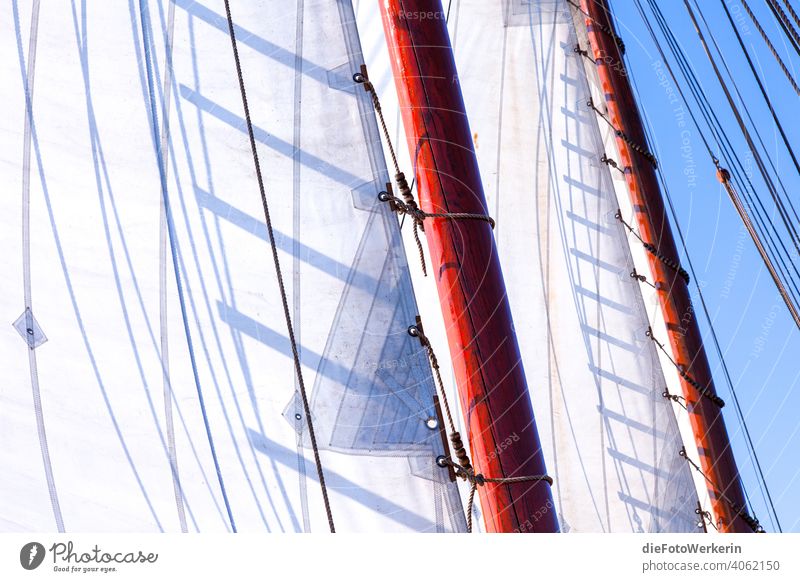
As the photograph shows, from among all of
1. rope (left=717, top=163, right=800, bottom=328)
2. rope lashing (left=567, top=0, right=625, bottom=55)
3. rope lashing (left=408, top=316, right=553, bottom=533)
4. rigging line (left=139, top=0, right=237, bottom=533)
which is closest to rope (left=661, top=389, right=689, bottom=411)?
rope (left=717, top=163, right=800, bottom=328)

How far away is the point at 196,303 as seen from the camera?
16.7 ft

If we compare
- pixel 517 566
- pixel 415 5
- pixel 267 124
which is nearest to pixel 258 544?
pixel 517 566

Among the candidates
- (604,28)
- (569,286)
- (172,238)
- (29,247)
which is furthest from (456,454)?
(604,28)

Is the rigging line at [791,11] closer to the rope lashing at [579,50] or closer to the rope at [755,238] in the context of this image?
the rope at [755,238]

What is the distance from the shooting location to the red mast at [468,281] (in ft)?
17.0

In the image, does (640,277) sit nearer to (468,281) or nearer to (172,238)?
(468,281)

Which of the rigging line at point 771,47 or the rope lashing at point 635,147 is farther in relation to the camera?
the rope lashing at point 635,147

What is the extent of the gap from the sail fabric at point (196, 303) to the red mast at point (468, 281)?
Answer: 1.33ft

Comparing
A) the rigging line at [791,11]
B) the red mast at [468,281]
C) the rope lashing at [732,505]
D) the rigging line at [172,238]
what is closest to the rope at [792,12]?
the rigging line at [791,11]

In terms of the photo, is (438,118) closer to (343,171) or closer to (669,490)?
(343,171)

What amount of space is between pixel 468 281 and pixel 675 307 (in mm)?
5645

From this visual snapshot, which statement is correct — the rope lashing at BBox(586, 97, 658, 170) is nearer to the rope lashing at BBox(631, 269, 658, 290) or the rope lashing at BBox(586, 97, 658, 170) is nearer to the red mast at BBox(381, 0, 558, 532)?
the rope lashing at BBox(631, 269, 658, 290)

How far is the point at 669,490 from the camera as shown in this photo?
10.0m

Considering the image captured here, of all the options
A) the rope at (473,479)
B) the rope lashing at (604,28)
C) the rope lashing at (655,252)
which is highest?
the rope lashing at (604,28)
